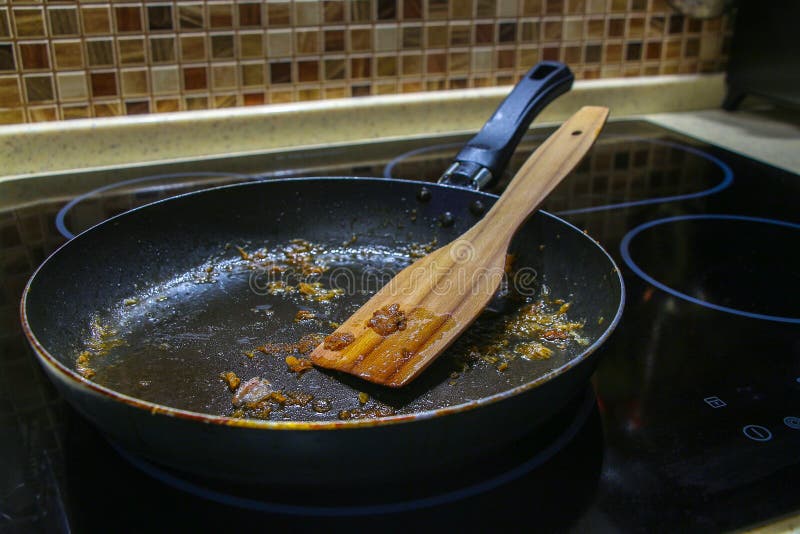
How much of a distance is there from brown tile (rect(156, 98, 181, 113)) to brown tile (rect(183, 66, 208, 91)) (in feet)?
0.09

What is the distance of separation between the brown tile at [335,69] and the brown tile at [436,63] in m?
0.14

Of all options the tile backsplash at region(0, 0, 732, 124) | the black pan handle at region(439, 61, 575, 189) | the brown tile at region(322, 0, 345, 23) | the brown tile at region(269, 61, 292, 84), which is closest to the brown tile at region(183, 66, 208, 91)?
the tile backsplash at region(0, 0, 732, 124)

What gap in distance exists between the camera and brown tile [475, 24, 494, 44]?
1210 mm

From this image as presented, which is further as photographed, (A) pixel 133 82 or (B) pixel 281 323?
(A) pixel 133 82

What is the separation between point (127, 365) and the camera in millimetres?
630

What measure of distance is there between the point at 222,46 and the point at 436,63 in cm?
36

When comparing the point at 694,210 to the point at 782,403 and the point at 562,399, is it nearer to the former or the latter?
the point at 782,403

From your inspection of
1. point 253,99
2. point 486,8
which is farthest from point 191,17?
point 486,8

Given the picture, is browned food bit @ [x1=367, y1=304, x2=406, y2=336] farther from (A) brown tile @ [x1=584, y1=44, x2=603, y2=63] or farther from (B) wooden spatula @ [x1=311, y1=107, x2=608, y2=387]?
(A) brown tile @ [x1=584, y1=44, x2=603, y2=63]

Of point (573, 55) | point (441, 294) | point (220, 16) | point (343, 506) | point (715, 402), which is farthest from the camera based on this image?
point (573, 55)

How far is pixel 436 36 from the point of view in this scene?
119 centimetres

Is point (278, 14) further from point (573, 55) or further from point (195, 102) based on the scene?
point (573, 55)

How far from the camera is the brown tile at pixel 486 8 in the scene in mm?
1189

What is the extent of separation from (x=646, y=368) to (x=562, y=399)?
18 cm
